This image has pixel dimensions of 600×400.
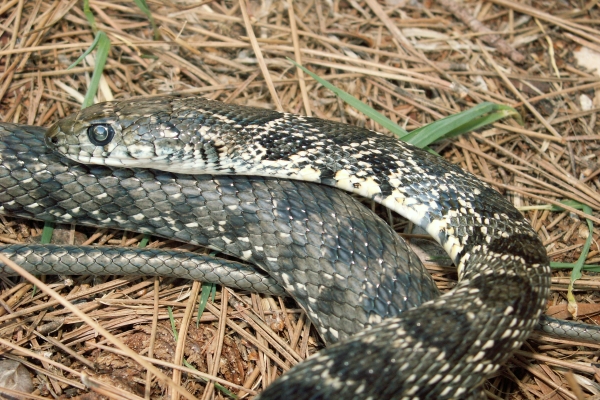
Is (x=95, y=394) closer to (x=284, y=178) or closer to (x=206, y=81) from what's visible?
(x=284, y=178)

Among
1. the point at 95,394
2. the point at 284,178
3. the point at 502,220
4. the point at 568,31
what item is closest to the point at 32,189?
the point at 95,394

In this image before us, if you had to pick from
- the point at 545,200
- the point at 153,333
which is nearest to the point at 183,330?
the point at 153,333

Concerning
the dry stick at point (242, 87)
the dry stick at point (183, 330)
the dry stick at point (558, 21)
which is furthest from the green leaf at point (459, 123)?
the dry stick at point (183, 330)

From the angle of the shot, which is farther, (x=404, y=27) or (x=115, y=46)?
(x=404, y=27)

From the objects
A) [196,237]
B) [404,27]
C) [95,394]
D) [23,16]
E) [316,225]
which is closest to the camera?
[95,394]

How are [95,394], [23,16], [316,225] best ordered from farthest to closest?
[23,16], [316,225], [95,394]

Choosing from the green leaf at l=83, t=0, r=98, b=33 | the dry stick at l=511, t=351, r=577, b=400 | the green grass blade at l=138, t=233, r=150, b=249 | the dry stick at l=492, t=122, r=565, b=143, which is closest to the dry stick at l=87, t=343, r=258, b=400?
the green grass blade at l=138, t=233, r=150, b=249
